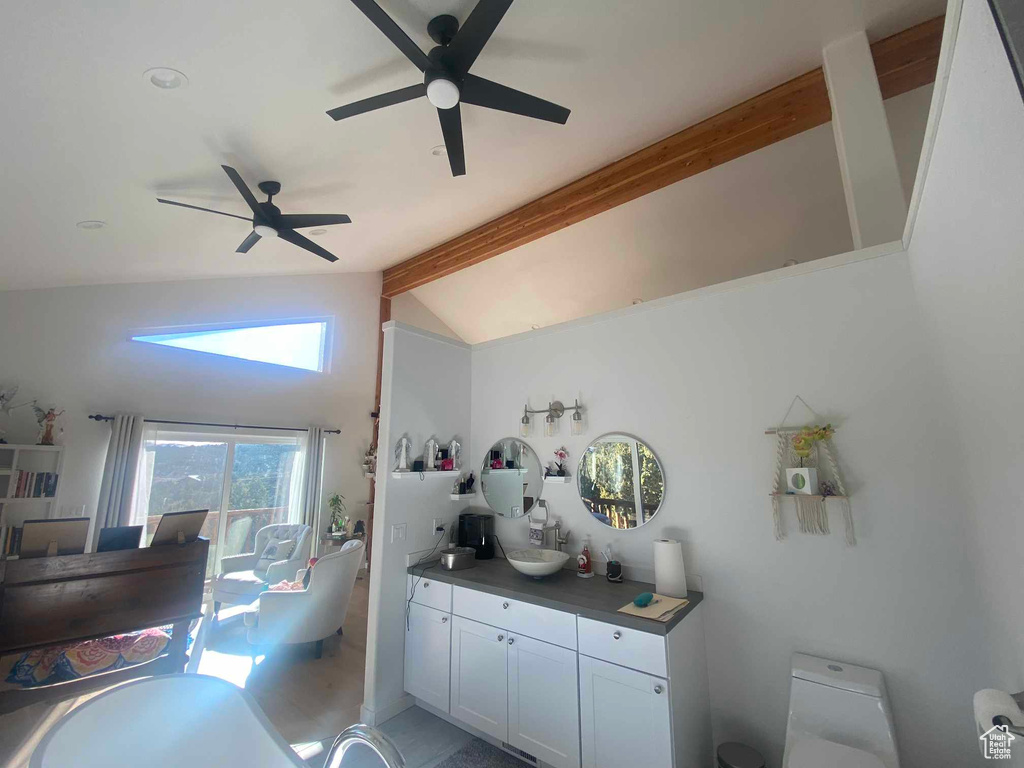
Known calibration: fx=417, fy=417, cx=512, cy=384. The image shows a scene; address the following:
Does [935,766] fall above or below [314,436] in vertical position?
below

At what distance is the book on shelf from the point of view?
3.55m

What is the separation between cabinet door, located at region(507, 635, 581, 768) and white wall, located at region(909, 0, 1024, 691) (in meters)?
1.59

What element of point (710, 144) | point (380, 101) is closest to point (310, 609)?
point (380, 101)

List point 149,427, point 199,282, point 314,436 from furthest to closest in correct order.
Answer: point 314,436, point 199,282, point 149,427

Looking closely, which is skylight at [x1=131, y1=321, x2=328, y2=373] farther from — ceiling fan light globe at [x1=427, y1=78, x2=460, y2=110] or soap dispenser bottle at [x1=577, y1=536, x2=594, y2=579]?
soap dispenser bottle at [x1=577, y1=536, x2=594, y2=579]

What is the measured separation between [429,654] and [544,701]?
0.84 meters

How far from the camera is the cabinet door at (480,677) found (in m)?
2.22

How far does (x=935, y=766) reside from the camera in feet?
5.51

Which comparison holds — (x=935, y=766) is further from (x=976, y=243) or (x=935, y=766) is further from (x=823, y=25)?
(x=823, y=25)

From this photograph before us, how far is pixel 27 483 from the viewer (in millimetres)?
3602

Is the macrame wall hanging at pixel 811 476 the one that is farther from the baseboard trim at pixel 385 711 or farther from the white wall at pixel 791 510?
the baseboard trim at pixel 385 711

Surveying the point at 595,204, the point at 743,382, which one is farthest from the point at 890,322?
the point at 595,204

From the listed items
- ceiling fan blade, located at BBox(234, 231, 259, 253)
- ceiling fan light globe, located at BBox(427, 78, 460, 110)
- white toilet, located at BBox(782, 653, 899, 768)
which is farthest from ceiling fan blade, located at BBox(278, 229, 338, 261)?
white toilet, located at BBox(782, 653, 899, 768)

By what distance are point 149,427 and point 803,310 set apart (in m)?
5.97
